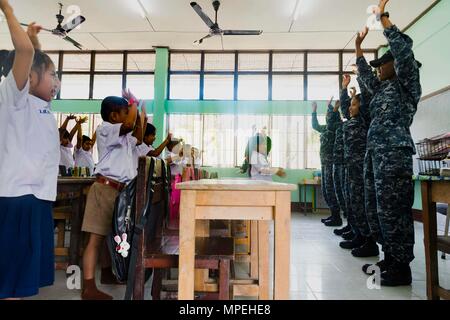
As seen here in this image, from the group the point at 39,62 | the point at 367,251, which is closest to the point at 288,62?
the point at 367,251

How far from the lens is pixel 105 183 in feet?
5.58

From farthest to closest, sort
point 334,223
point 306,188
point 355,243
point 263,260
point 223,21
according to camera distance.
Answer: point 306,188 < point 223,21 < point 334,223 < point 355,243 < point 263,260

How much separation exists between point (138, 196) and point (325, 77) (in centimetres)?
680

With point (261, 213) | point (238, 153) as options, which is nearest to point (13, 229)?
point (261, 213)

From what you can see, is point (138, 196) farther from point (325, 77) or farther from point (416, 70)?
point (325, 77)

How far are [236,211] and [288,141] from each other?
5957mm

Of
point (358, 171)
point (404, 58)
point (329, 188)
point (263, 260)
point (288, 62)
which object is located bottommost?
point (263, 260)

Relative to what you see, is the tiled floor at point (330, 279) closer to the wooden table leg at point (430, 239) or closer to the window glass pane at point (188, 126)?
the wooden table leg at point (430, 239)

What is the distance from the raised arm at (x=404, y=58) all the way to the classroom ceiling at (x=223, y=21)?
3551 mm

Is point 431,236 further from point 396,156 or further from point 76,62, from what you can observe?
point 76,62

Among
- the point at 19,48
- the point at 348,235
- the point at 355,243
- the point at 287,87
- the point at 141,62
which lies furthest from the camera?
the point at 141,62

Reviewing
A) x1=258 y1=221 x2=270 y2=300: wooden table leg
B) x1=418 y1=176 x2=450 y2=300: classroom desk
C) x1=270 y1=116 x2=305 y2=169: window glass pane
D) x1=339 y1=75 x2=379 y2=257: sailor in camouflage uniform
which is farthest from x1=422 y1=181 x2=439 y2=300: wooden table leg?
x1=270 y1=116 x2=305 y2=169: window glass pane

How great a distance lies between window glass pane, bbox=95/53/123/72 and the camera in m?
7.29

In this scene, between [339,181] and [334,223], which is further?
[334,223]
